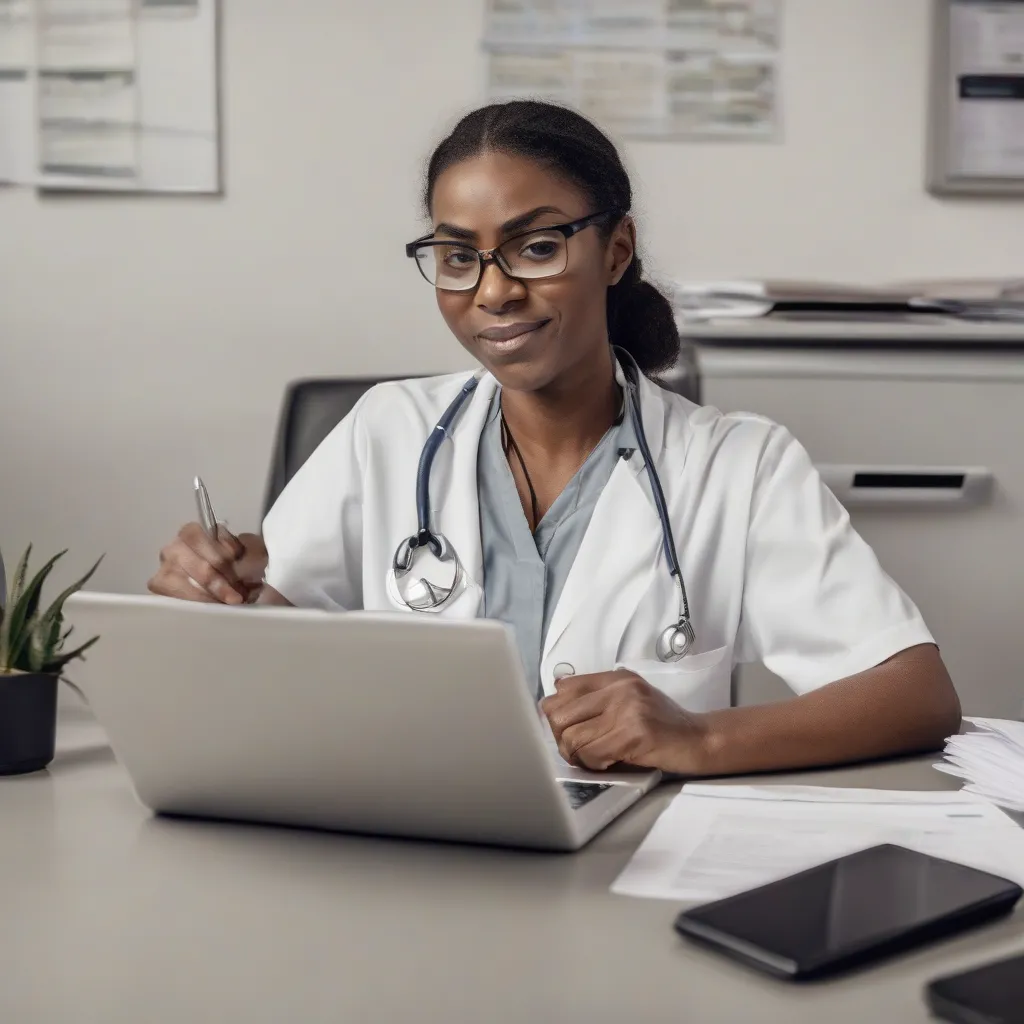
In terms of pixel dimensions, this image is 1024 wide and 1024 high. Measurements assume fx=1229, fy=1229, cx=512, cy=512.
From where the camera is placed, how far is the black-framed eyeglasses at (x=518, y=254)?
1.34 m

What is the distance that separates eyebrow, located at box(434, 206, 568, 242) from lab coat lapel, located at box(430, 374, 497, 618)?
232 mm

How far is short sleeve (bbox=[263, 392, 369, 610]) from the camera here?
4.83 feet

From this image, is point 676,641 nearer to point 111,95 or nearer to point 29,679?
point 29,679

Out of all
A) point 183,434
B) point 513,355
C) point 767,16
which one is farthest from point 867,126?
point 183,434

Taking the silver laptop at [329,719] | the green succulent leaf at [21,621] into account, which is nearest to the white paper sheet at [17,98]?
the green succulent leaf at [21,621]

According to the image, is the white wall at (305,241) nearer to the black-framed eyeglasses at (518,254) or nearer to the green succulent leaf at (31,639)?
the black-framed eyeglasses at (518,254)

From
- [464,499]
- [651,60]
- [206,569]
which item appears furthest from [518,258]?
[651,60]

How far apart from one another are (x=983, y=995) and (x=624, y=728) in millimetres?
440

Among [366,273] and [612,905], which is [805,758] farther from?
[366,273]

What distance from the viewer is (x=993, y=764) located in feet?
2.79

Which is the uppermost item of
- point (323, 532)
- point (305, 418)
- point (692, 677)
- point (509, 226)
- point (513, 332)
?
point (509, 226)

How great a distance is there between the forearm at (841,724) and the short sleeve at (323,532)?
65 cm

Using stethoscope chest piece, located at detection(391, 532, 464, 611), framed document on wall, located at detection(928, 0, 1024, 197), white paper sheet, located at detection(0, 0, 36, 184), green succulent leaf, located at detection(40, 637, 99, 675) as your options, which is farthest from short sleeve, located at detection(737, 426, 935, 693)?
white paper sheet, located at detection(0, 0, 36, 184)

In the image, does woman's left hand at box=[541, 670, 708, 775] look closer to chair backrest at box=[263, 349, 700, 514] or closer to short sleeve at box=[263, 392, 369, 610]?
short sleeve at box=[263, 392, 369, 610]
